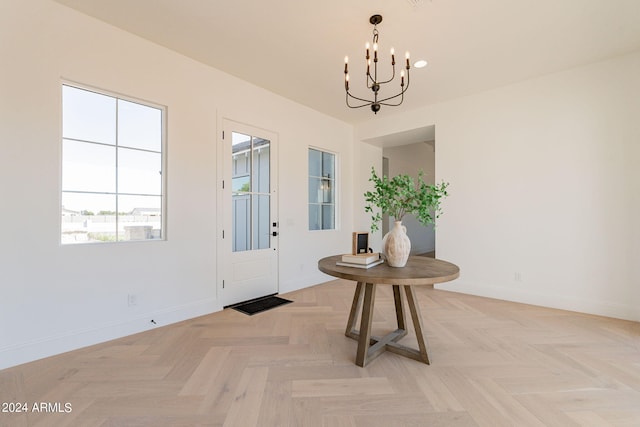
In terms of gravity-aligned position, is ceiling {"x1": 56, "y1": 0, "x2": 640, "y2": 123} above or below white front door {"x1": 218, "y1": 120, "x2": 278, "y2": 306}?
above

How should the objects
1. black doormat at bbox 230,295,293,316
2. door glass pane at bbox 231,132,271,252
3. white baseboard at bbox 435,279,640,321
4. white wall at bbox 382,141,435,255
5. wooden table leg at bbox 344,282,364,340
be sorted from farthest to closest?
white wall at bbox 382,141,435,255 < door glass pane at bbox 231,132,271,252 < black doormat at bbox 230,295,293,316 < white baseboard at bbox 435,279,640,321 < wooden table leg at bbox 344,282,364,340

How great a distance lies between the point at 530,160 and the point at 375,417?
3.50 m

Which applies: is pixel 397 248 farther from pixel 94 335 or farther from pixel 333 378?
pixel 94 335

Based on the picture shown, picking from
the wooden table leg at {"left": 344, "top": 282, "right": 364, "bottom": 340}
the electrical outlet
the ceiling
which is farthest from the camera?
the electrical outlet

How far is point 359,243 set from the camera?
2277 millimetres

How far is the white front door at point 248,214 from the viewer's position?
3348 millimetres

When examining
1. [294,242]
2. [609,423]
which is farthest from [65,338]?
[609,423]

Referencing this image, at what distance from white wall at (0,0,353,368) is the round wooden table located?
1.70 m

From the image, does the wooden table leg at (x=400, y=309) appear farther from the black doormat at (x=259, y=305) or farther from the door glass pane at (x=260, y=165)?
the door glass pane at (x=260, y=165)

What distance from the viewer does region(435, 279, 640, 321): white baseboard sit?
2.93 meters

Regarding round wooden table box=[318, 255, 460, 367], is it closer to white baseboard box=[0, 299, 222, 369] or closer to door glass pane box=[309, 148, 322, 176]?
white baseboard box=[0, 299, 222, 369]

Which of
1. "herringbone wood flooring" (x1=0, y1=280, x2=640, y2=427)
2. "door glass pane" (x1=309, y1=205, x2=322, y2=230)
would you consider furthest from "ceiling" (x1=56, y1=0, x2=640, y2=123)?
"herringbone wood flooring" (x1=0, y1=280, x2=640, y2=427)

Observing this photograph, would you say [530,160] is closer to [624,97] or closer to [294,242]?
[624,97]

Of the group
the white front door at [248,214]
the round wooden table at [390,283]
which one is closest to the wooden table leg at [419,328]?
the round wooden table at [390,283]
